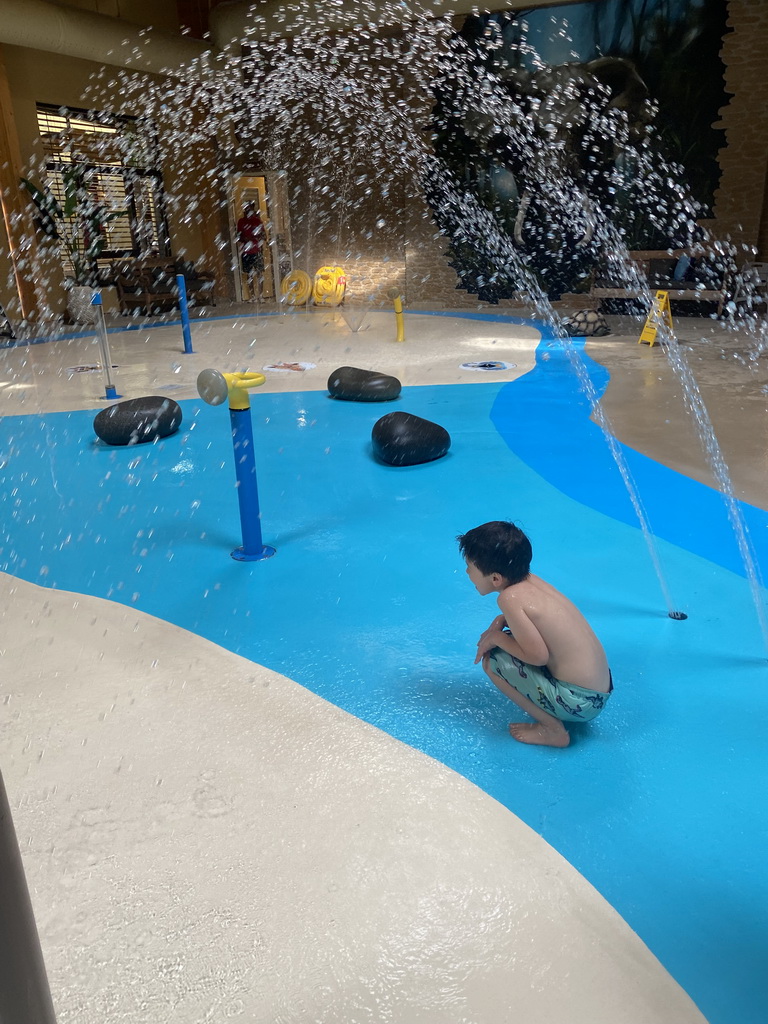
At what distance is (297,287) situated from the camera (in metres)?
15.8

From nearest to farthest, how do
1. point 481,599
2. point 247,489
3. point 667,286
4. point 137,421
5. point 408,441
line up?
point 481,599
point 247,489
point 408,441
point 137,421
point 667,286

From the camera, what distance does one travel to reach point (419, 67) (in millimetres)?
15234

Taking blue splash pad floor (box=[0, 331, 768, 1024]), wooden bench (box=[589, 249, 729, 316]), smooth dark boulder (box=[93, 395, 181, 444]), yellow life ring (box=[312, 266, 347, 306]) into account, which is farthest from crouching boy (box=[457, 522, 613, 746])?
yellow life ring (box=[312, 266, 347, 306])

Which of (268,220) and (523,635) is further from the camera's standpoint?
(268,220)

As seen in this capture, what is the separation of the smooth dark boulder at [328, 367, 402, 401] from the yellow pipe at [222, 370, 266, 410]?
3.29m

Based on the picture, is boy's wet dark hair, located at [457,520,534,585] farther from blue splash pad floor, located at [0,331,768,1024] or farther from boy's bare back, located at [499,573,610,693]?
blue splash pad floor, located at [0,331,768,1024]

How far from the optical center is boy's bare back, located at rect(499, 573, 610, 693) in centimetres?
236

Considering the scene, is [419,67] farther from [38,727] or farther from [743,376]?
[38,727]

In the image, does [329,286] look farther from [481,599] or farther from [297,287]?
[481,599]

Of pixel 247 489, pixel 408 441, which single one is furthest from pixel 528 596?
pixel 408 441

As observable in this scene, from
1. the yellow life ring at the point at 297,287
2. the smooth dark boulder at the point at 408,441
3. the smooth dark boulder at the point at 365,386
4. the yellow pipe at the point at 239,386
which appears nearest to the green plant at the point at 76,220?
the yellow life ring at the point at 297,287

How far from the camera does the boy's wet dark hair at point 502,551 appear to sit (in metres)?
2.38

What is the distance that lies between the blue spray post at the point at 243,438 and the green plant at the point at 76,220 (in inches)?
444

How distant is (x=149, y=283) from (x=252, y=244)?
3.04 m
